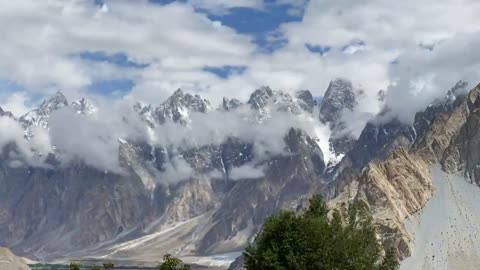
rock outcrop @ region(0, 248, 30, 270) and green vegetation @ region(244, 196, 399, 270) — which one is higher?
rock outcrop @ region(0, 248, 30, 270)

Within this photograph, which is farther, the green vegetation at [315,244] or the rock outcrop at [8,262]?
the rock outcrop at [8,262]

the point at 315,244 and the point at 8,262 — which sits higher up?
the point at 8,262

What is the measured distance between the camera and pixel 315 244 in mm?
81875

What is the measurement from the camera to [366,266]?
82.7 meters

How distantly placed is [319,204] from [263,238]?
9.63 metres

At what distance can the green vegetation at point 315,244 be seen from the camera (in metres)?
81.2

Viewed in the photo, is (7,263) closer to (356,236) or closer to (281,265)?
(281,265)

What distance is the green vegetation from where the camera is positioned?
266 feet

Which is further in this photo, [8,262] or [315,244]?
[8,262]

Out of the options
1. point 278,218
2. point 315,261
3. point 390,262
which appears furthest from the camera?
point 390,262

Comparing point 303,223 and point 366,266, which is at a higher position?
point 303,223

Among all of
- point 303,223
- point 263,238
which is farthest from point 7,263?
point 303,223

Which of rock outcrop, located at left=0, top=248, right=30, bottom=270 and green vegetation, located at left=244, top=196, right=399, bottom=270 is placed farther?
rock outcrop, located at left=0, top=248, right=30, bottom=270

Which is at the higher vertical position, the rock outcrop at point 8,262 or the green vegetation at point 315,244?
the rock outcrop at point 8,262
